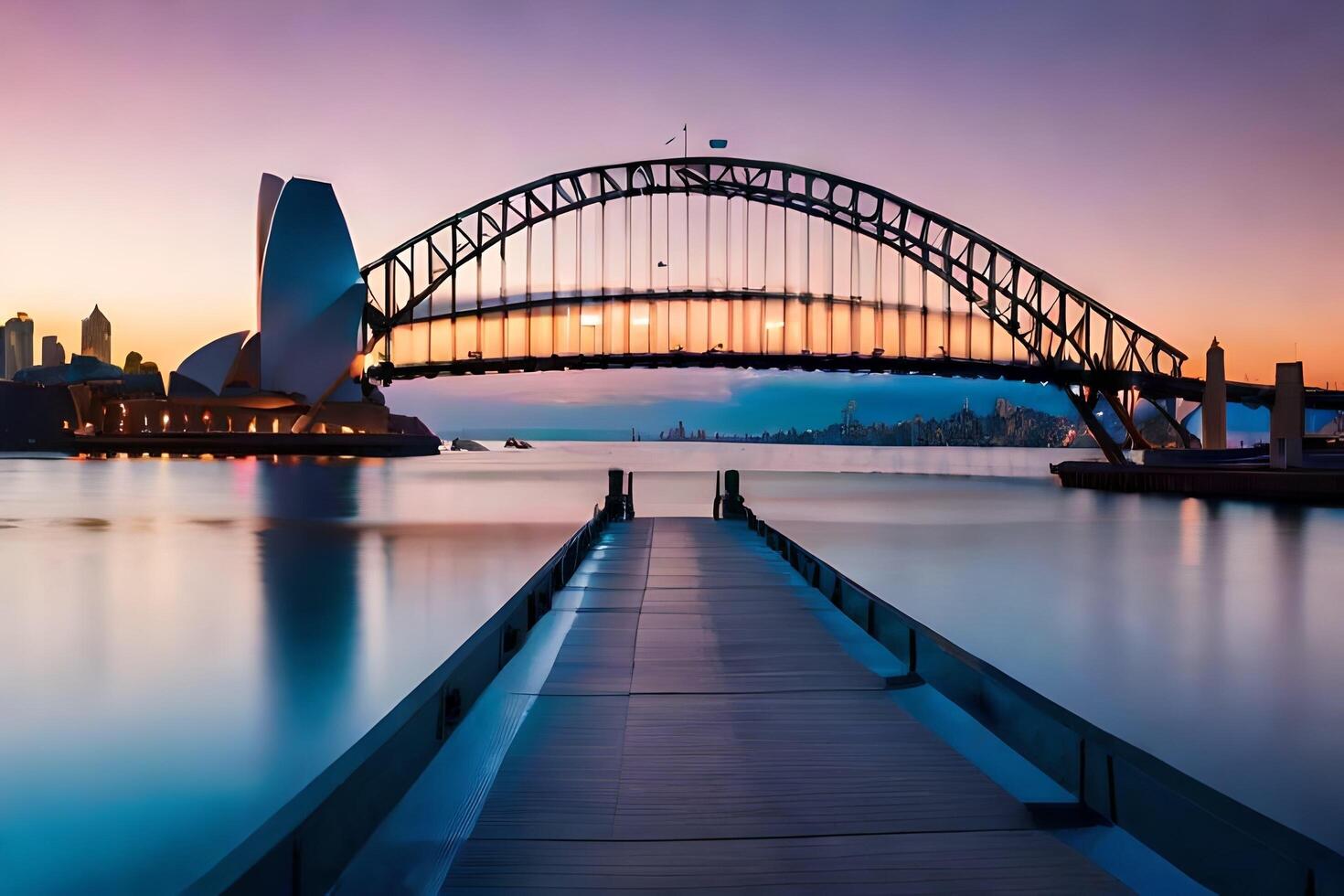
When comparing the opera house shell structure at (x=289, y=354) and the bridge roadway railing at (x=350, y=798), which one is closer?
the bridge roadway railing at (x=350, y=798)

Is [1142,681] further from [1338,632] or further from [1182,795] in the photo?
[1182,795]

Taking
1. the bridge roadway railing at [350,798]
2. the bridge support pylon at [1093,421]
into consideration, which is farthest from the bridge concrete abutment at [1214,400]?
the bridge roadway railing at [350,798]

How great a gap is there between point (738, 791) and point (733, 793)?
0.09 ft

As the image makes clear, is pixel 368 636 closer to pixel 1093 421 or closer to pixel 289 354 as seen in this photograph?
pixel 1093 421

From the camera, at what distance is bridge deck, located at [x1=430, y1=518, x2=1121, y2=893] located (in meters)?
2.92

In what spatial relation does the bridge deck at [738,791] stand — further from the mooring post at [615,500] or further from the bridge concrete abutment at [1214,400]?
the bridge concrete abutment at [1214,400]

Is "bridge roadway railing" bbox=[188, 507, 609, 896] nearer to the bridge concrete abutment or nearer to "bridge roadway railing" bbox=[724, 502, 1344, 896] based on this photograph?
"bridge roadway railing" bbox=[724, 502, 1344, 896]

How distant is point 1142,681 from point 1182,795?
5768 millimetres

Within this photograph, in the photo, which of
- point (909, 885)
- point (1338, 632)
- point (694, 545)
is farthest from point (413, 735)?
point (1338, 632)

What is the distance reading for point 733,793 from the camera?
3648mm

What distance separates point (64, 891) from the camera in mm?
3984

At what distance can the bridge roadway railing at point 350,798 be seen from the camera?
2.27 meters

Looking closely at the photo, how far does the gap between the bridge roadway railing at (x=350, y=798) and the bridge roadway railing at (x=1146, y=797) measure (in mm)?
2445

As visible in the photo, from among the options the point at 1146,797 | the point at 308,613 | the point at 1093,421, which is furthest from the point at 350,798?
the point at 1093,421
